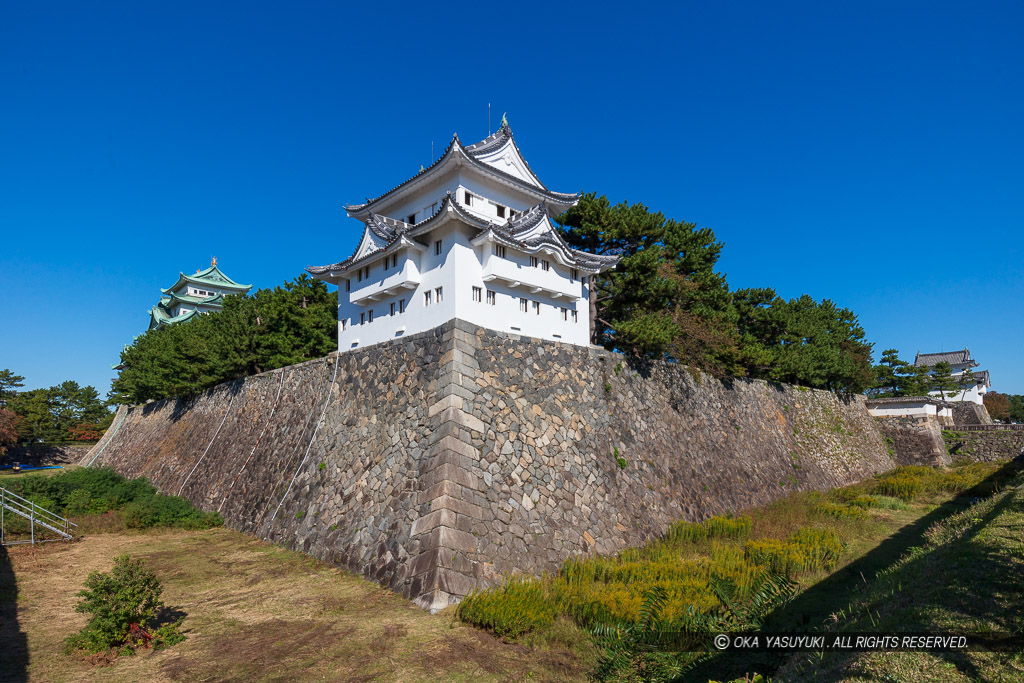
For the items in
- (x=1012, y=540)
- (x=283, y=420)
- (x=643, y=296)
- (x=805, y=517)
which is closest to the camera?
(x=1012, y=540)

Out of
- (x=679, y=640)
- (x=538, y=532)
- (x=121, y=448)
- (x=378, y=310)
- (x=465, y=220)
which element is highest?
(x=465, y=220)

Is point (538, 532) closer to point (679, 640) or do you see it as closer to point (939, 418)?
point (679, 640)

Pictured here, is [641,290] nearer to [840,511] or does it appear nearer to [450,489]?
[840,511]

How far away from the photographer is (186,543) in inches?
643

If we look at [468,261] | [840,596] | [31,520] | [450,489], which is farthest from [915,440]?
[31,520]

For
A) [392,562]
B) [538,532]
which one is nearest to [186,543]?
[392,562]

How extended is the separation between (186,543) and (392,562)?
8.93 meters

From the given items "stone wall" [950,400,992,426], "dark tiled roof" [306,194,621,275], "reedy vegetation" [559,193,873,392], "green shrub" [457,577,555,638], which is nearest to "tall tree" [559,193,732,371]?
"reedy vegetation" [559,193,873,392]

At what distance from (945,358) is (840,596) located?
64.1 metres

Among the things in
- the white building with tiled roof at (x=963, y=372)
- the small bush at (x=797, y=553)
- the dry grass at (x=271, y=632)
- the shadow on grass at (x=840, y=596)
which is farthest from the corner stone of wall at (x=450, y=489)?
the white building with tiled roof at (x=963, y=372)

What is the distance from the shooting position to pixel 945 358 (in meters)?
58.3

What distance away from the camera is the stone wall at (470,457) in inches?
484

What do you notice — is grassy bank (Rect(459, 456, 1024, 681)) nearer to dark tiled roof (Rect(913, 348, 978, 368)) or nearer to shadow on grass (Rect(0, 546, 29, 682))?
shadow on grass (Rect(0, 546, 29, 682))

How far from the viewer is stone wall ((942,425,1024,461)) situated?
1239 inches
